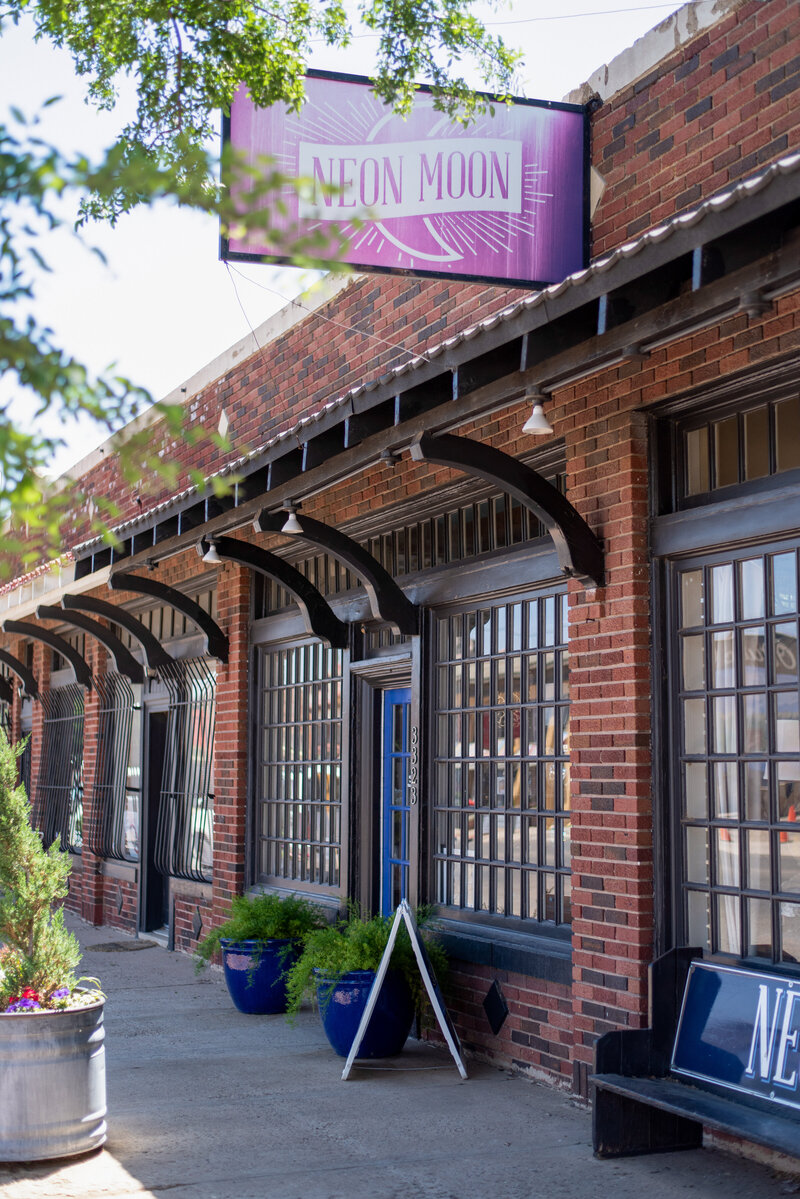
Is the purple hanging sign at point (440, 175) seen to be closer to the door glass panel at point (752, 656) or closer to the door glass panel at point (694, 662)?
the door glass panel at point (694, 662)

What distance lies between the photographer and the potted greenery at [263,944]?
337 inches

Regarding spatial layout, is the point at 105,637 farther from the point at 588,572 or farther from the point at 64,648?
the point at 588,572

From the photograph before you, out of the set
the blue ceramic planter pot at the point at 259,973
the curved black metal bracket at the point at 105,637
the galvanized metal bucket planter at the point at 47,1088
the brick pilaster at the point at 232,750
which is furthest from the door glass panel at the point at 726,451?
the curved black metal bracket at the point at 105,637

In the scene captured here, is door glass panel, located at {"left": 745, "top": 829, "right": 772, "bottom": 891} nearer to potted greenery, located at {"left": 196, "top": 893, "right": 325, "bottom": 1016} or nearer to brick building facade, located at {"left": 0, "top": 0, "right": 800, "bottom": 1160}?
brick building facade, located at {"left": 0, "top": 0, "right": 800, "bottom": 1160}

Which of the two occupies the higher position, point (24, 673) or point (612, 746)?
point (24, 673)

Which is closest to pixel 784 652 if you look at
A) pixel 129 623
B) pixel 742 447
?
pixel 742 447

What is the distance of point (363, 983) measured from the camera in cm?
709

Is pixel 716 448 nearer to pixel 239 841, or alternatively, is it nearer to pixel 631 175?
pixel 631 175

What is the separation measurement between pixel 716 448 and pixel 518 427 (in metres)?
1.57

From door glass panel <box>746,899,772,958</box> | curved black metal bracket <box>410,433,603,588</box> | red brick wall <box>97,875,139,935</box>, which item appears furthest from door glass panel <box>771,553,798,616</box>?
red brick wall <box>97,875,139,935</box>

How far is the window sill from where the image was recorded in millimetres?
6629

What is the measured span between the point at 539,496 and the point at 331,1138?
313cm

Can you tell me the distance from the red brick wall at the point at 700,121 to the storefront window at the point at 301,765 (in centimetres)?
421

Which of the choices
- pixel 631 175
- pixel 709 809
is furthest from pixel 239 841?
pixel 631 175
